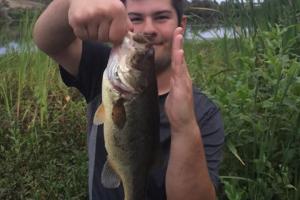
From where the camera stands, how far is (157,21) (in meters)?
2.40

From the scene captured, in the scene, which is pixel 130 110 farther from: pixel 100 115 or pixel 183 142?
pixel 183 142

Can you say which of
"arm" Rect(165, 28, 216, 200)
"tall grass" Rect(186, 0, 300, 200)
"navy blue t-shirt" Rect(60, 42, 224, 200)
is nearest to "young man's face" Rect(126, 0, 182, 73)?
"navy blue t-shirt" Rect(60, 42, 224, 200)

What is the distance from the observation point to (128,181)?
2.04 metres

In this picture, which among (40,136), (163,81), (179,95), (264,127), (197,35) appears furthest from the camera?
(197,35)

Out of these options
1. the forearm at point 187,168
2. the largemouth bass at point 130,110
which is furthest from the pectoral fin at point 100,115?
the forearm at point 187,168

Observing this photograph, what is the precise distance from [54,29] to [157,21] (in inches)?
17.2

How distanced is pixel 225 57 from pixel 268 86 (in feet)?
3.11

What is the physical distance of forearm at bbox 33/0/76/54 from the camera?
2230 millimetres

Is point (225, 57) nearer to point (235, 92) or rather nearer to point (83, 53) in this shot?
point (235, 92)

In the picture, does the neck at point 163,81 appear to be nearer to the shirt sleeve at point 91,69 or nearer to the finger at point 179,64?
the shirt sleeve at point 91,69

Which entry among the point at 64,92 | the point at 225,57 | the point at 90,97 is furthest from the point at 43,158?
the point at 90,97

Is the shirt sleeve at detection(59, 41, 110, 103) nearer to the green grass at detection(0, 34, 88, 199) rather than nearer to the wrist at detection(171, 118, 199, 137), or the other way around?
the wrist at detection(171, 118, 199, 137)

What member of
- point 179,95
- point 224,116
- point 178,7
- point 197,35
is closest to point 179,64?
point 179,95

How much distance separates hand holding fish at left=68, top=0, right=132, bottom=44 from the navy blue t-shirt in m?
0.53
